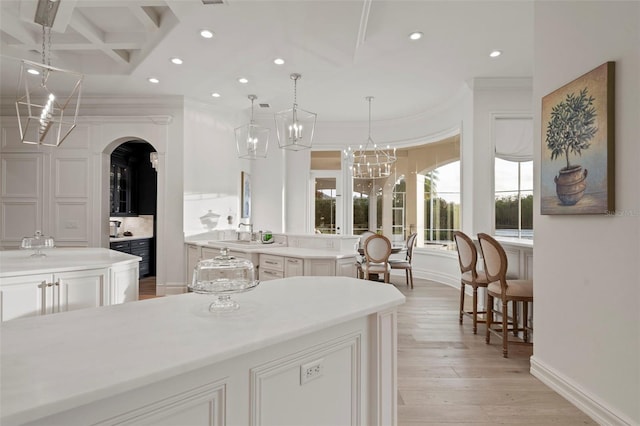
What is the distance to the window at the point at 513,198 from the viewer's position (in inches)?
201

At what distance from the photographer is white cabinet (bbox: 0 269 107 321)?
242 cm

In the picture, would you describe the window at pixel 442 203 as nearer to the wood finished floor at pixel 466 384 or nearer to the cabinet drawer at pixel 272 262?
the wood finished floor at pixel 466 384

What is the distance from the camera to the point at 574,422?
6.81ft

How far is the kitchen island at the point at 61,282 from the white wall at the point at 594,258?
11.4 ft

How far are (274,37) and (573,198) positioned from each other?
3129 millimetres

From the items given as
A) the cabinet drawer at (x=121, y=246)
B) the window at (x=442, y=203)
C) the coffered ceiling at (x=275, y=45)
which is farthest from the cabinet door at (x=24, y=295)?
the window at (x=442, y=203)

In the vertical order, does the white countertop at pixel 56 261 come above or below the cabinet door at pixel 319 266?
above

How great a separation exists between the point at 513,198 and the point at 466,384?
351 cm

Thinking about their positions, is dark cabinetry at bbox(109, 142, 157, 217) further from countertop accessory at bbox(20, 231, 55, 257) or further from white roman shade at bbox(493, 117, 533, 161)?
white roman shade at bbox(493, 117, 533, 161)

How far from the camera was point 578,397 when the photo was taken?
2230 mm

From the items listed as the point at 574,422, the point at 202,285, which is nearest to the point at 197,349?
the point at 202,285

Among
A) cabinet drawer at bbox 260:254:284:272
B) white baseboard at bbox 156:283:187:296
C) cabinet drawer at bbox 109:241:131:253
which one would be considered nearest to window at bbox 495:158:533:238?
cabinet drawer at bbox 260:254:284:272

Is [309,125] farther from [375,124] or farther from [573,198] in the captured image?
[573,198]

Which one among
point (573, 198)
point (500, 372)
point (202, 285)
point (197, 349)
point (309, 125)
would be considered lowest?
point (500, 372)
